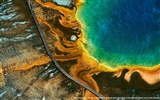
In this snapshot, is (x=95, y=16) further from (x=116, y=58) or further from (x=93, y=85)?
(x=93, y=85)

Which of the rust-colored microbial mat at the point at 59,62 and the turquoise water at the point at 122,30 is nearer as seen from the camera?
the rust-colored microbial mat at the point at 59,62

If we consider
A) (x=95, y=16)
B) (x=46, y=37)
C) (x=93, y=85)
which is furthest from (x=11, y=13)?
(x=93, y=85)

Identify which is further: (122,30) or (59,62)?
(122,30)

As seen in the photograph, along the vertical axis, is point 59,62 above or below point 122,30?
below

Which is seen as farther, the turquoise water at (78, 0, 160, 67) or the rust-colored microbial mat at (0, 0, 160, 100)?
the turquoise water at (78, 0, 160, 67)
